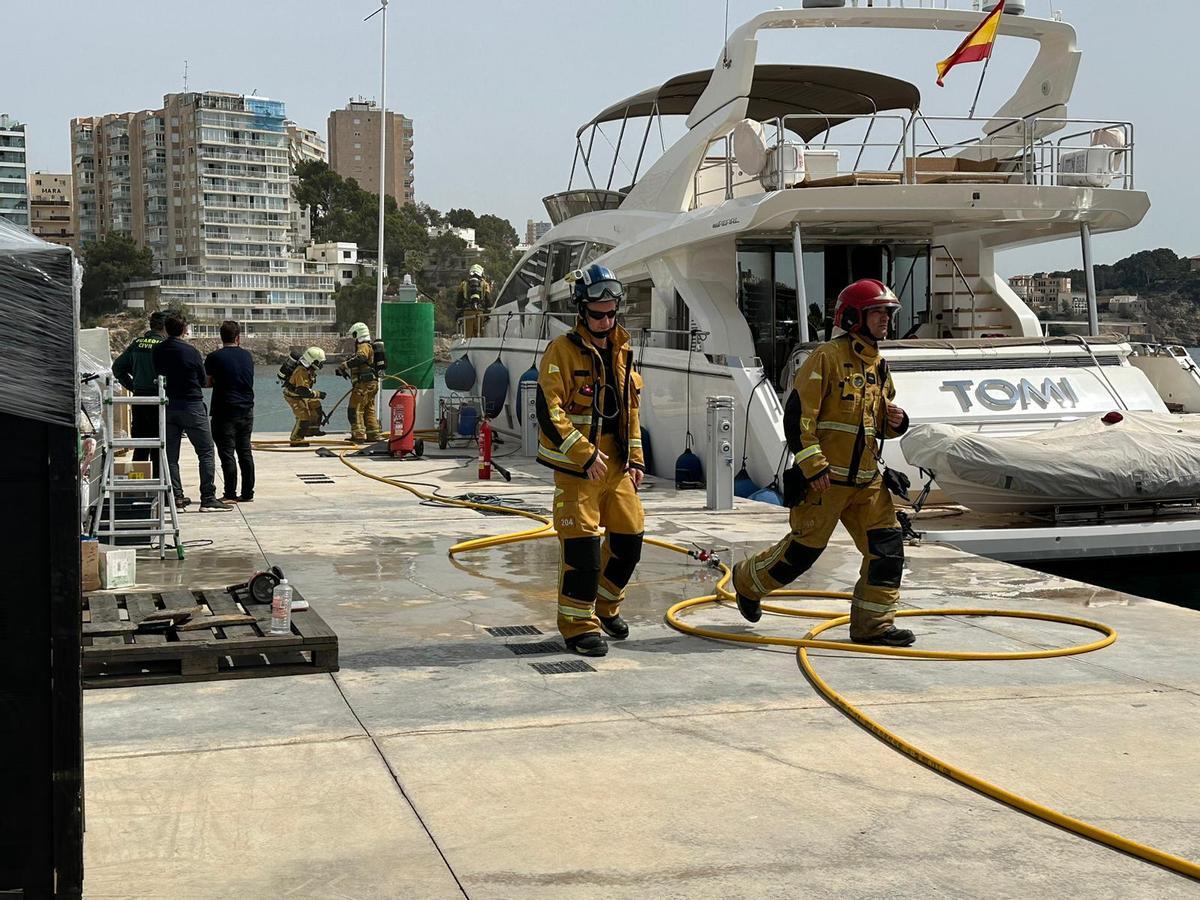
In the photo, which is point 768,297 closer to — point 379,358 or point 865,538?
point 379,358

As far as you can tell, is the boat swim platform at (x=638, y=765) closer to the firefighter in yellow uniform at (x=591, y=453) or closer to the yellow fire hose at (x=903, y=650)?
the yellow fire hose at (x=903, y=650)

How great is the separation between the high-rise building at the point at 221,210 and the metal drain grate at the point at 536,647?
150 meters

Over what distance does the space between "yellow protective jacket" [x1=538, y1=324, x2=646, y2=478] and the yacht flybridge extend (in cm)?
450

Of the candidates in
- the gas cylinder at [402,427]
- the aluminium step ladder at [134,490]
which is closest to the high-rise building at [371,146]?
the gas cylinder at [402,427]

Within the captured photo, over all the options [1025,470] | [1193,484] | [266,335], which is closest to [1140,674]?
[1025,470]

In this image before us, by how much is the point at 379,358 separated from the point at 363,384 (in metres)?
0.63

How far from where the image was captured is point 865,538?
663 centimetres

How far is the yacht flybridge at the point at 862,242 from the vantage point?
1261cm

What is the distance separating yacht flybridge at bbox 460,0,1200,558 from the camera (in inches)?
496

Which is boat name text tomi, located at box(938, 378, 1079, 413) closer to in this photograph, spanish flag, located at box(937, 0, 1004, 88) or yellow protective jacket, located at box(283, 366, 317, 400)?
spanish flag, located at box(937, 0, 1004, 88)

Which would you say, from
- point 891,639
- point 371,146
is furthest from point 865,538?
point 371,146

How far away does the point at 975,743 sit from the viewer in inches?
197

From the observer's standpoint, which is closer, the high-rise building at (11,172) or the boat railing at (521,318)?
the boat railing at (521,318)

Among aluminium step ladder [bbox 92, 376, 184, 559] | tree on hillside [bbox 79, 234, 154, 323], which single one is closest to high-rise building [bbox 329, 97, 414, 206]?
tree on hillside [bbox 79, 234, 154, 323]
